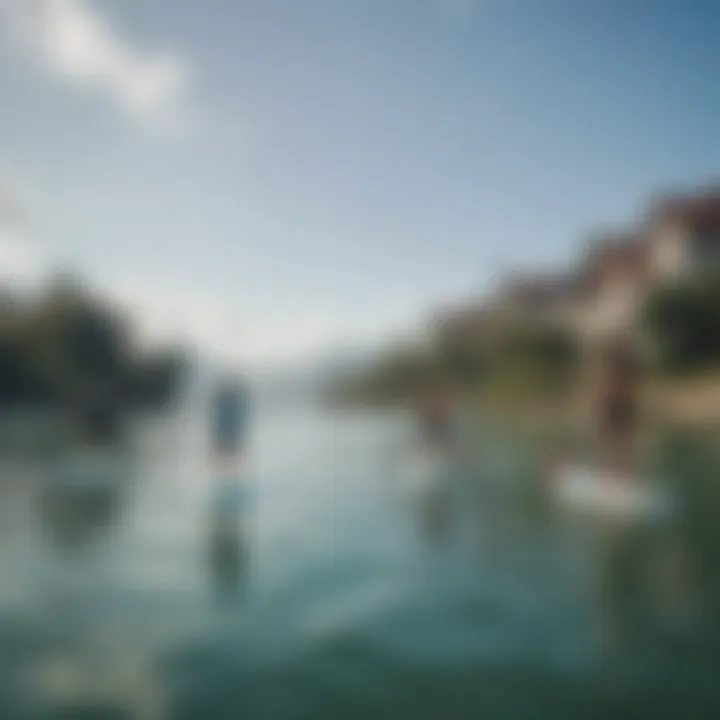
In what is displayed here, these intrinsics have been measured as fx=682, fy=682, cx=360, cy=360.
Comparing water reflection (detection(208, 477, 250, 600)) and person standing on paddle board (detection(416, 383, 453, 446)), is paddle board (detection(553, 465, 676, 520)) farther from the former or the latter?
water reflection (detection(208, 477, 250, 600))

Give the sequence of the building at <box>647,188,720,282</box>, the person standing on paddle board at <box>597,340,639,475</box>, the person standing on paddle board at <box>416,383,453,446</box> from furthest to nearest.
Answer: the person standing on paddle board at <box>416,383,453,446</box>, the person standing on paddle board at <box>597,340,639,475</box>, the building at <box>647,188,720,282</box>

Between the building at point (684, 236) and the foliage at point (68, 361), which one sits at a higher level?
the building at point (684, 236)

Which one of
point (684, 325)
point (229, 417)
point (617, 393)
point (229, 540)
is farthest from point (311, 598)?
point (684, 325)

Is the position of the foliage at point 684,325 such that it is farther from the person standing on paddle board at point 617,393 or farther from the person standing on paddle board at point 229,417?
the person standing on paddle board at point 229,417

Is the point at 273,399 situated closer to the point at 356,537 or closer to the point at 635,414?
the point at 356,537

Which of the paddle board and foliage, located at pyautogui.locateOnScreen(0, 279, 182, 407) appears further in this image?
foliage, located at pyautogui.locateOnScreen(0, 279, 182, 407)

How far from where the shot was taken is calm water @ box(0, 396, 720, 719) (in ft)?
8.07

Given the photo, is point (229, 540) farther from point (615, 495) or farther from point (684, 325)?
point (684, 325)

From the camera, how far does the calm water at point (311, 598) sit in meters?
2.46

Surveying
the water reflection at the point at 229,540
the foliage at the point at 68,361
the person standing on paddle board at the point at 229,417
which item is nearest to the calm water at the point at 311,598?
the water reflection at the point at 229,540

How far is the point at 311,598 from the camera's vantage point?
328 cm

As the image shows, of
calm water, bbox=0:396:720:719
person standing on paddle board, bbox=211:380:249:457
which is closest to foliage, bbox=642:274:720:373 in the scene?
calm water, bbox=0:396:720:719

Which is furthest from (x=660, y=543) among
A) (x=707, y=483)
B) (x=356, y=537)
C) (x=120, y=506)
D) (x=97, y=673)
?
(x=120, y=506)

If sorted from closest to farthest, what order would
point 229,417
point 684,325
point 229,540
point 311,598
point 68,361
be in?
point 311,598 → point 229,540 → point 684,325 → point 229,417 → point 68,361
